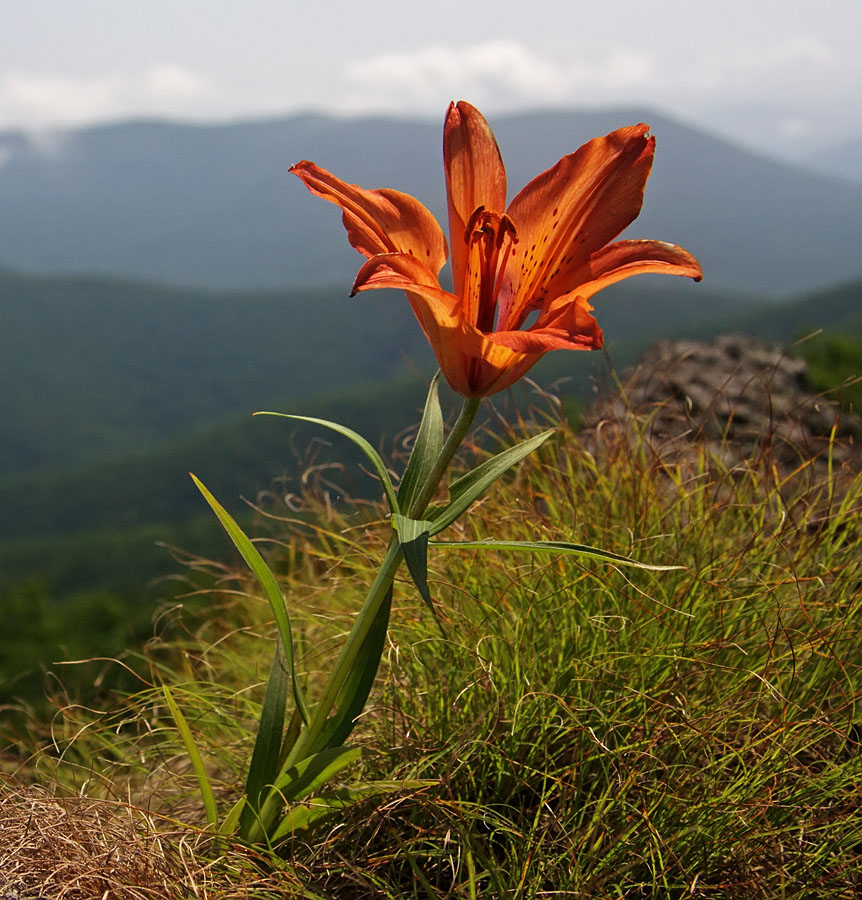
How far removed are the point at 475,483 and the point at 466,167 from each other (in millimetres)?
482

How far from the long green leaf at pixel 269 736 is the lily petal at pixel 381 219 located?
0.71m

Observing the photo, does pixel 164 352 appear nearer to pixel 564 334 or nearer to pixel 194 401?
pixel 194 401

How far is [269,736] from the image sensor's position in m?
1.57

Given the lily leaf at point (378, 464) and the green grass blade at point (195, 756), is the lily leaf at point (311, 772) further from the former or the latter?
the lily leaf at point (378, 464)

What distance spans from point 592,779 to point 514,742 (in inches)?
7.7

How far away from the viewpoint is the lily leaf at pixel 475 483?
1309mm

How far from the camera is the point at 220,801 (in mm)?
2037

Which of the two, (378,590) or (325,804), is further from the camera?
(325,804)

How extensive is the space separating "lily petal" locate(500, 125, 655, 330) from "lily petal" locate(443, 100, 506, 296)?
0.06 m

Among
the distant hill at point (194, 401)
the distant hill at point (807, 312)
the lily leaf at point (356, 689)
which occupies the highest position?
the lily leaf at point (356, 689)

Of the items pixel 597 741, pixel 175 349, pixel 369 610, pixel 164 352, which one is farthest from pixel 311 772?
pixel 164 352

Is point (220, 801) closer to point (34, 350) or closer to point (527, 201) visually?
point (527, 201)

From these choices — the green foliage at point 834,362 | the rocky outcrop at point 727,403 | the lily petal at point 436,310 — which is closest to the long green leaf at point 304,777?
the lily petal at point 436,310

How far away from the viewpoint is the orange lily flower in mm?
1301
